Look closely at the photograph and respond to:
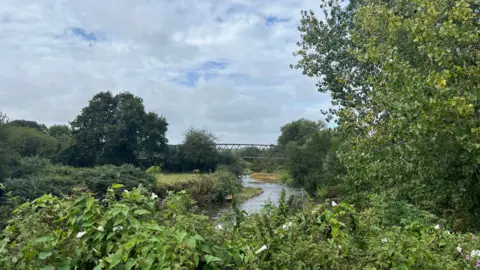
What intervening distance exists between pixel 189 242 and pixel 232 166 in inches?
1353

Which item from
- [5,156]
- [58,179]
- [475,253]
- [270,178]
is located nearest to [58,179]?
[58,179]

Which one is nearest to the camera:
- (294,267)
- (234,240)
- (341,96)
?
(294,267)

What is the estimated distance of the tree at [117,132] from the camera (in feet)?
116

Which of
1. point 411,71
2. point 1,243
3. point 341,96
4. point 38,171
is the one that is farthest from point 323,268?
point 38,171

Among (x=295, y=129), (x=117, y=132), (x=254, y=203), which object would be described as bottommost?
(x=254, y=203)

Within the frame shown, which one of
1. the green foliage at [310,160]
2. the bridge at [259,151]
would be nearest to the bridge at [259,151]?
the bridge at [259,151]

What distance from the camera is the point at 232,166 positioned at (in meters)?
36.5

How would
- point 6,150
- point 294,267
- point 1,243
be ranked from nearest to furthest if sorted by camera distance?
1. point 294,267
2. point 1,243
3. point 6,150

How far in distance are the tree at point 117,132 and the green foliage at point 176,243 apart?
1331 inches

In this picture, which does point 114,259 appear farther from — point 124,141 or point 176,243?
point 124,141

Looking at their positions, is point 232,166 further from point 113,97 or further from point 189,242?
point 189,242

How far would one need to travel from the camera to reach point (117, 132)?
3544cm

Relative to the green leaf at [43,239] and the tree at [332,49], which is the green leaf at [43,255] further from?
the tree at [332,49]

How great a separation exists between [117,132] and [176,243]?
114 ft
